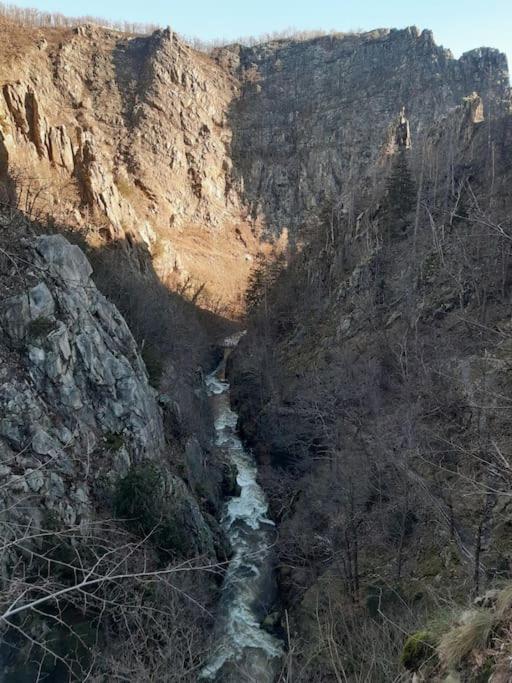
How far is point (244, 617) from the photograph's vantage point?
14797mm

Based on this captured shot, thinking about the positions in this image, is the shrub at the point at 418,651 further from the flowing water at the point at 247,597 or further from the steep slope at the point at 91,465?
the steep slope at the point at 91,465

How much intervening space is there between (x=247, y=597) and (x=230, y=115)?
88589 mm

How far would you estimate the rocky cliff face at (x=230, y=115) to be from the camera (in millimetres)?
67562

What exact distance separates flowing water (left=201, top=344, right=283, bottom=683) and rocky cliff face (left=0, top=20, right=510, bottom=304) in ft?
137

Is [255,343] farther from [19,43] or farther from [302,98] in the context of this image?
[302,98]

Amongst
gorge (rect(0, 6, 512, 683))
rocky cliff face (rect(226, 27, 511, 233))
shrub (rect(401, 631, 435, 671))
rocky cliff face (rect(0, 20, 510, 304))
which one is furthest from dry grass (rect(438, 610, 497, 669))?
rocky cliff face (rect(226, 27, 511, 233))

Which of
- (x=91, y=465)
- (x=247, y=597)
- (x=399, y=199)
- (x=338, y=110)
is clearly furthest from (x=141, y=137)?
(x=247, y=597)

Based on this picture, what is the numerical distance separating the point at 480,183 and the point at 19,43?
2748 inches

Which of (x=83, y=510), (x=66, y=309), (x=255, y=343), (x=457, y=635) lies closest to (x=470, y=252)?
(x=255, y=343)

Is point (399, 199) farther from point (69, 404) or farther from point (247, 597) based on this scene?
point (247, 597)

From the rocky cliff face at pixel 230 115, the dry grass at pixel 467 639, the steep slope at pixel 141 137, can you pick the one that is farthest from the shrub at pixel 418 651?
the rocky cliff face at pixel 230 115

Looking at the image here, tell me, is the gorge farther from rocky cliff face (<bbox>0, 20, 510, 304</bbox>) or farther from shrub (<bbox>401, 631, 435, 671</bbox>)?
rocky cliff face (<bbox>0, 20, 510, 304</bbox>)

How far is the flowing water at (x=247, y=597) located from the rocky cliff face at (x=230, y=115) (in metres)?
41.6

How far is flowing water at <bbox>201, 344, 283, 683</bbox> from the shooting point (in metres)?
12.6
